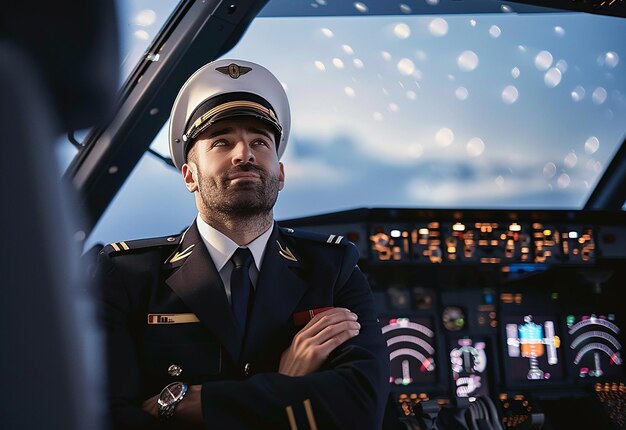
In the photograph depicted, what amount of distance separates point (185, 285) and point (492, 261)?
110 inches

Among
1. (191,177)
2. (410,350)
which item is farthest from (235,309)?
(410,350)

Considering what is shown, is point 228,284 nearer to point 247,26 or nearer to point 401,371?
point 247,26

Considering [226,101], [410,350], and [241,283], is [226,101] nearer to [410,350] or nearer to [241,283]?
[241,283]

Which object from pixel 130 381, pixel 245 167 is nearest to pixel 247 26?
pixel 245 167

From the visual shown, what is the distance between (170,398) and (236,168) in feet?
1.39

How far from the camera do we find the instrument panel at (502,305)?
148 inches

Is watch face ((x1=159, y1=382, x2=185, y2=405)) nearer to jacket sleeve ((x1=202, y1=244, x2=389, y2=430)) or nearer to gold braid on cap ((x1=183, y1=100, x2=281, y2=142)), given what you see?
jacket sleeve ((x1=202, y1=244, x2=389, y2=430))

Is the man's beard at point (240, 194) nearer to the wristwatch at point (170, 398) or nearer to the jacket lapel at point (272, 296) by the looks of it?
the jacket lapel at point (272, 296)

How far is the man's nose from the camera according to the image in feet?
4.17

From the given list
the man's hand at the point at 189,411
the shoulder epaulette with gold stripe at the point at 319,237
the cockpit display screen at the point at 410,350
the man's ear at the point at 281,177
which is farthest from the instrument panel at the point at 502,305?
the man's hand at the point at 189,411

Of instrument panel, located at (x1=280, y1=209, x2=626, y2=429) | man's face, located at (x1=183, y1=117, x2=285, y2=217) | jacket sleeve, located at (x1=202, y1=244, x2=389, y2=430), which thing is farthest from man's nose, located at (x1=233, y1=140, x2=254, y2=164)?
instrument panel, located at (x1=280, y1=209, x2=626, y2=429)

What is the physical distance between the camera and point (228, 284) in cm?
135

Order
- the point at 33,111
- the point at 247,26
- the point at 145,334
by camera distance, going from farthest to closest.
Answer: the point at 247,26 → the point at 145,334 → the point at 33,111

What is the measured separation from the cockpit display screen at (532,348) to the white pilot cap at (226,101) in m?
2.99
